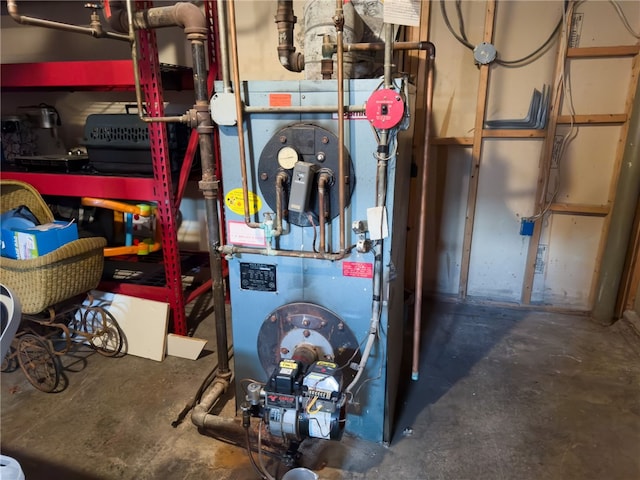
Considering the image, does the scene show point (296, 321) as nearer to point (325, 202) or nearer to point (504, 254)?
point (325, 202)

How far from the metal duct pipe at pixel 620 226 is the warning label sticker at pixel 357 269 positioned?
1.74 metres

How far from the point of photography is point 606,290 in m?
2.40

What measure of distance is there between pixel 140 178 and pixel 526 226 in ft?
7.07

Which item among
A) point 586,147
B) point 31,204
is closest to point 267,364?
point 31,204

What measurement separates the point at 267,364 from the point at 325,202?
0.66 meters

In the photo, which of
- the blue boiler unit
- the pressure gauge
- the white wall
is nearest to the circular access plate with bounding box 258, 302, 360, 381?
the blue boiler unit

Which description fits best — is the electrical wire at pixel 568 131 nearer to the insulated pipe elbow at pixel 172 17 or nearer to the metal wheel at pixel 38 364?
the insulated pipe elbow at pixel 172 17

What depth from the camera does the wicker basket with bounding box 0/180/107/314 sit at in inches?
69.5

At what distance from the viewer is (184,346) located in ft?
6.86

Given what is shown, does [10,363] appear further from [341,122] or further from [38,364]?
[341,122]

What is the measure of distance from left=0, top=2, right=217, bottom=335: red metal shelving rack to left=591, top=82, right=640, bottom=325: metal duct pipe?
2209mm

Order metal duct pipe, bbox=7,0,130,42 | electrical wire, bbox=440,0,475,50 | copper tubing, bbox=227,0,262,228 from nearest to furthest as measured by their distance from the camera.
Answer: copper tubing, bbox=227,0,262,228, metal duct pipe, bbox=7,0,130,42, electrical wire, bbox=440,0,475,50

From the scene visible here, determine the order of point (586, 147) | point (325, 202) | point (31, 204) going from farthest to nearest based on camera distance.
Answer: point (586, 147) < point (31, 204) < point (325, 202)

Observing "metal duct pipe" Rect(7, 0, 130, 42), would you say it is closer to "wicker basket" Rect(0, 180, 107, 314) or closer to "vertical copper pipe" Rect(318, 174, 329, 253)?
"wicker basket" Rect(0, 180, 107, 314)
